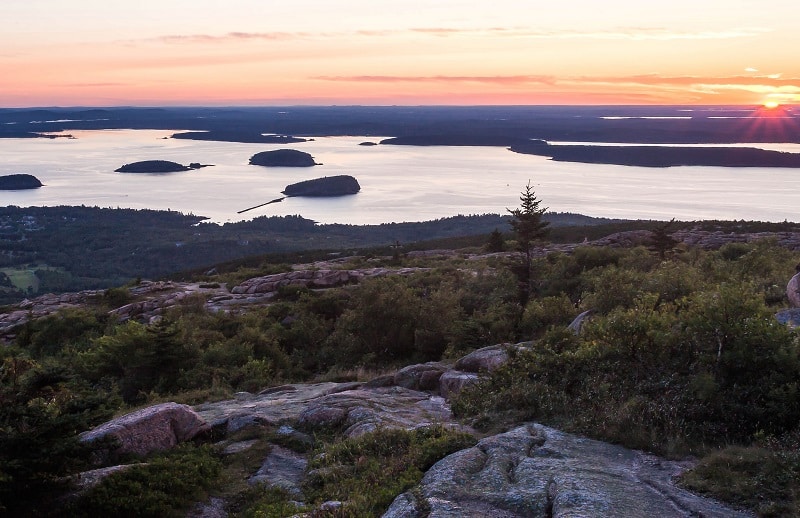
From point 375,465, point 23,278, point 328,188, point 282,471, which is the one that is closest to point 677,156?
point 328,188

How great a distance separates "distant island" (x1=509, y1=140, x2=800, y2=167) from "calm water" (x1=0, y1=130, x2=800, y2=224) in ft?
26.3

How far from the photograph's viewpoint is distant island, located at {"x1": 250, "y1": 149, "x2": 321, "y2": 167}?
182000 mm

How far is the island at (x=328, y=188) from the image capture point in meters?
133

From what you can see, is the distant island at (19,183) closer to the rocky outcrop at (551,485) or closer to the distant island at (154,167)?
the distant island at (154,167)

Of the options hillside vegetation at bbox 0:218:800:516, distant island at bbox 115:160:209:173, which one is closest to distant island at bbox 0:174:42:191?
distant island at bbox 115:160:209:173

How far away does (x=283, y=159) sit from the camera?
7279 inches

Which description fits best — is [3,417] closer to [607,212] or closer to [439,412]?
[439,412]

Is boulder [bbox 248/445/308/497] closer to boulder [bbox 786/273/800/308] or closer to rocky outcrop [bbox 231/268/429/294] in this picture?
boulder [bbox 786/273/800/308]

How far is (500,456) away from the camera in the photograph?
25.1 ft

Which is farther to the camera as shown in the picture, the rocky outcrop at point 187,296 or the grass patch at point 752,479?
the rocky outcrop at point 187,296

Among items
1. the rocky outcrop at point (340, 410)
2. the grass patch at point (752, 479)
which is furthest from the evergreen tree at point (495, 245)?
the grass patch at point (752, 479)

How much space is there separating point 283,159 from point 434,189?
67.4 meters

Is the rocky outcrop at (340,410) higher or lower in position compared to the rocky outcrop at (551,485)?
lower

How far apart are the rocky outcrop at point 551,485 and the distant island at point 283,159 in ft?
584
